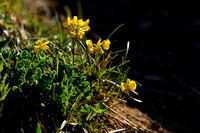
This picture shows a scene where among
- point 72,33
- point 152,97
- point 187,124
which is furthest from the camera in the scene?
point 152,97

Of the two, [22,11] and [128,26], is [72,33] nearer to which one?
[22,11]

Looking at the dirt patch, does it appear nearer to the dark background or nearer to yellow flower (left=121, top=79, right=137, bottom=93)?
the dark background

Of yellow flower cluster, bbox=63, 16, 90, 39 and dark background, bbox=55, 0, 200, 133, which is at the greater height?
dark background, bbox=55, 0, 200, 133

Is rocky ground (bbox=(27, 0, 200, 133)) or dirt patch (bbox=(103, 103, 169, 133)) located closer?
dirt patch (bbox=(103, 103, 169, 133))

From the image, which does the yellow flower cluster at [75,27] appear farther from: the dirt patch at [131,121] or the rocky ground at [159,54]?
the rocky ground at [159,54]

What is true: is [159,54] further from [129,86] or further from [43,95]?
[43,95]

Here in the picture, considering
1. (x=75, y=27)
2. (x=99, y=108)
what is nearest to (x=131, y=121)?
(x=99, y=108)

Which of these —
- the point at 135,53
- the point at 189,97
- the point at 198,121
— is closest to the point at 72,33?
the point at 198,121

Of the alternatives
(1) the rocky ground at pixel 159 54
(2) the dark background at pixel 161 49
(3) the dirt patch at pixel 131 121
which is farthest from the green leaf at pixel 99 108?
(2) the dark background at pixel 161 49

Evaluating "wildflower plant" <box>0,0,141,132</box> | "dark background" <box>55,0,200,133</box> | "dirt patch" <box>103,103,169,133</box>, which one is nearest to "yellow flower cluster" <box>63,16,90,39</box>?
"wildflower plant" <box>0,0,141,132</box>
